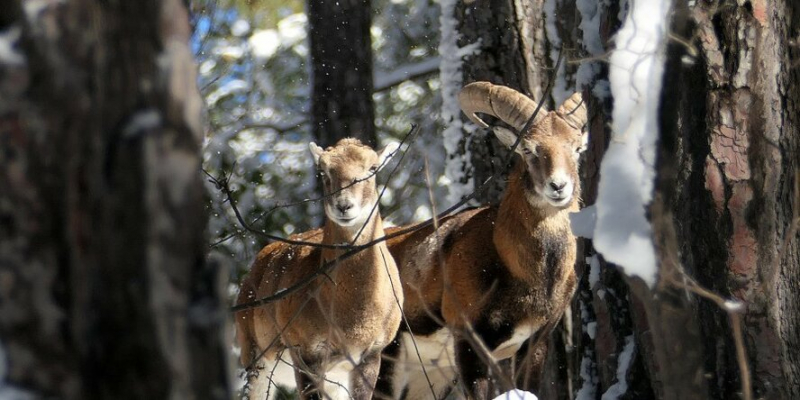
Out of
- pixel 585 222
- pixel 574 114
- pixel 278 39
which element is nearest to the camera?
pixel 585 222

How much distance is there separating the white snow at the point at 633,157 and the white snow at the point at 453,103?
5.69 m

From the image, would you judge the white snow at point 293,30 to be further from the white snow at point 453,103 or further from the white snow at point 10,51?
the white snow at point 10,51

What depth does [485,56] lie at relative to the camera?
32.2 feet

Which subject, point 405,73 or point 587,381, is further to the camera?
point 405,73

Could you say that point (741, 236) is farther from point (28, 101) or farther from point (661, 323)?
point (28, 101)

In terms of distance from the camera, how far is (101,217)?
2090 mm

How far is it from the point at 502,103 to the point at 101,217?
566 cm

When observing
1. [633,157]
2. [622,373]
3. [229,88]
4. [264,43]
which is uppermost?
[264,43]

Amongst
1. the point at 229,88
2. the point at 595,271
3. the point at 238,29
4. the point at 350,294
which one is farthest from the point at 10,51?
the point at 238,29

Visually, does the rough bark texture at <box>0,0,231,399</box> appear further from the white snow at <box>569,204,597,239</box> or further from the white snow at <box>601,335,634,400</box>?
the white snow at <box>601,335,634,400</box>

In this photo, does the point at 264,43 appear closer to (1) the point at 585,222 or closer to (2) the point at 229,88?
(2) the point at 229,88

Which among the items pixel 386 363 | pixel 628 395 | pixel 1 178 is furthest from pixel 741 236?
pixel 386 363

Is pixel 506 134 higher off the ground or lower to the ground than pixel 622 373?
higher

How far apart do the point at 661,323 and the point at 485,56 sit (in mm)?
6722
